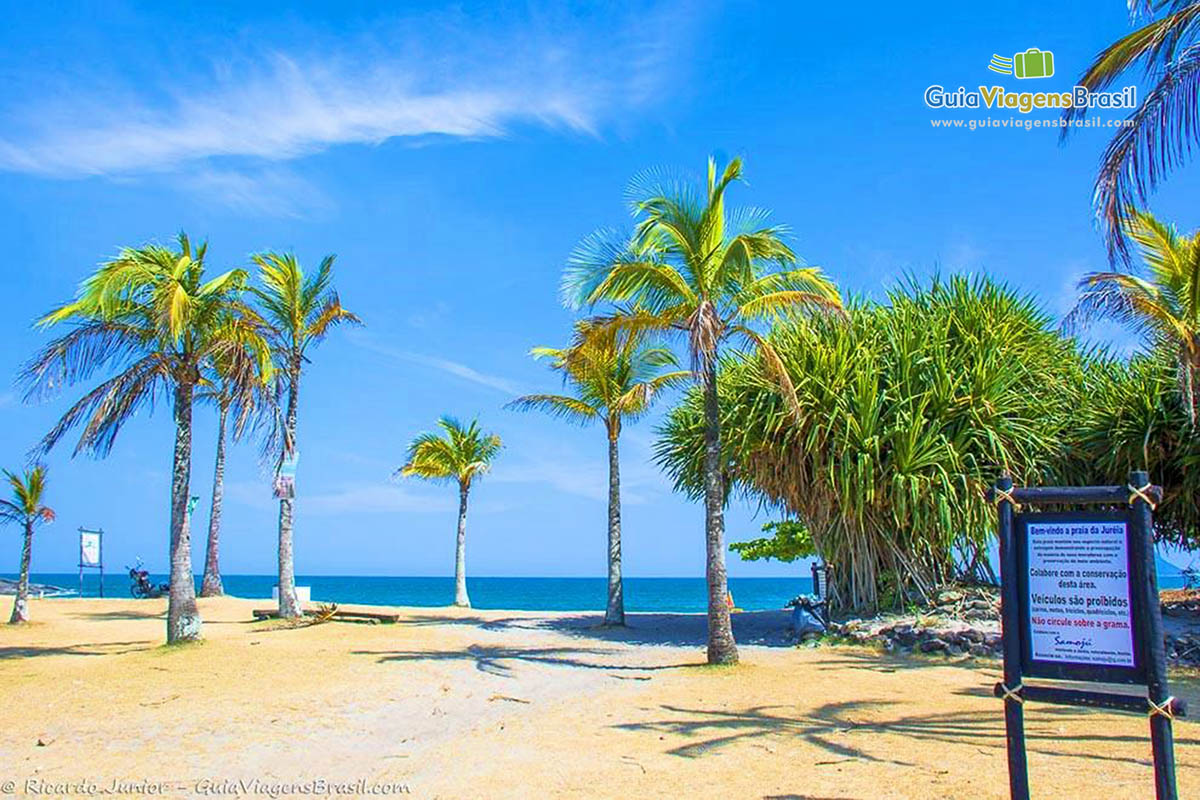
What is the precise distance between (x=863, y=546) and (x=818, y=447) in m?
2.12

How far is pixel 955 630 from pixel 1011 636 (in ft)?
32.5

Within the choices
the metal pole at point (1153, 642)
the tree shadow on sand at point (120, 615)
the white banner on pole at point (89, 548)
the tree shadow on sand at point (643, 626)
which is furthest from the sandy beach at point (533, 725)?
the white banner on pole at point (89, 548)

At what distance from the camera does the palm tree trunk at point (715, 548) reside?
13.2 meters

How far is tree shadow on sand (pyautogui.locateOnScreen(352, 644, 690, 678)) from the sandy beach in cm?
9

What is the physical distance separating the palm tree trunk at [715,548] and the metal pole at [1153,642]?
8.10 meters

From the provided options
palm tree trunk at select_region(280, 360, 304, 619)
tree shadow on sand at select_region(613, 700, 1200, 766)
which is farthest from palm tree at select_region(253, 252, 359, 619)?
tree shadow on sand at select_region(613, 700, 1200, 766)

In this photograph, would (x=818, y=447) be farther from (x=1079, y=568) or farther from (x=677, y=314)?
(x=1079, y=568)

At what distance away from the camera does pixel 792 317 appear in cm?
1407

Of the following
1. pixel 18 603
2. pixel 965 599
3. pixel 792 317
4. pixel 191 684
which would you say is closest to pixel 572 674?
pixel 191 684

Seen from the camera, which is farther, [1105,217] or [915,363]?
[915,363]

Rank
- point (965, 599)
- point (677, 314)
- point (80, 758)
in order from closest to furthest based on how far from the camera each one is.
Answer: point (80, 758) → point (677, 314) → point (965, 599)

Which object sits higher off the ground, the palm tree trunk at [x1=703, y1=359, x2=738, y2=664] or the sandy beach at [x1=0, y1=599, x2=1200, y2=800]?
the palm tree trunk at [x1=703, y1=359, x2=738, y2=664]

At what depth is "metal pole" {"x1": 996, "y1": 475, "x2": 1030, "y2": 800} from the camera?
549 cm

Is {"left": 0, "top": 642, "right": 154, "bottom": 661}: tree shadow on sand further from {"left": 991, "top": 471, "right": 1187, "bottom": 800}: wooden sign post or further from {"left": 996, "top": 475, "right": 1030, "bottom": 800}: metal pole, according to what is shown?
{"left": 991, "top": 471, "right": 1187, "bottom": 800}: wooden sign post
